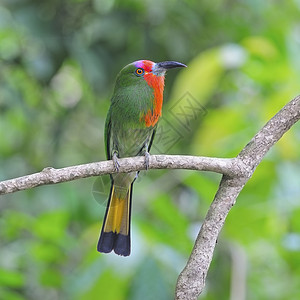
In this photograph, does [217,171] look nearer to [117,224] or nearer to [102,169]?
[102,169]

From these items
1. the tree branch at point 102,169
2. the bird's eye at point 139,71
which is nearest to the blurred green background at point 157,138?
the bird's eye at point 139,71

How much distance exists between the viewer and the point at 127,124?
2113 mm

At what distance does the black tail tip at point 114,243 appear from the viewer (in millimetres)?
1893

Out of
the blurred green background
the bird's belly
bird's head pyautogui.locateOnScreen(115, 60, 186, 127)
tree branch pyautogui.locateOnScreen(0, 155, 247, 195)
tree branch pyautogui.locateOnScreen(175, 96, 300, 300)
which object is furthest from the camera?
the blurred green background

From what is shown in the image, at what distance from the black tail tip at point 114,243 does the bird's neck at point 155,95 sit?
0.42 metres

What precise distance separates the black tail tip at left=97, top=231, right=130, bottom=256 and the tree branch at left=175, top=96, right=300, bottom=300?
24.1 inches

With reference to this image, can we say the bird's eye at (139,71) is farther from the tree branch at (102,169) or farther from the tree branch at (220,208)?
the tree branch at (220,208)

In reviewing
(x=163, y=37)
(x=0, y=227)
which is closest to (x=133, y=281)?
(x=0, y=227)

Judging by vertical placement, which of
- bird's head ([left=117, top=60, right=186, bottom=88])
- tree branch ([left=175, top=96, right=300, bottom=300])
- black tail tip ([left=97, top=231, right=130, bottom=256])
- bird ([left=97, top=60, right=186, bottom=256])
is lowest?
tree branch ([left=175, top=96, right=300, bottom=300])

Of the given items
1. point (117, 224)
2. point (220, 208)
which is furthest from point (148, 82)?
point (220, 208)

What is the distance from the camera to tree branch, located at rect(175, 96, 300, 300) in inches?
47.9

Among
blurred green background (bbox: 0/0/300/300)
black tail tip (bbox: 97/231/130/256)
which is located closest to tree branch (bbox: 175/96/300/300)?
black tail tip (bbox: 97/231/130/256)

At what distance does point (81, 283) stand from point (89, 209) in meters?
0.85

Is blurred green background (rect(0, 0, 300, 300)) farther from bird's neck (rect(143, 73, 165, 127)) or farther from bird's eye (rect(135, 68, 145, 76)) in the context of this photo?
bird's eye (rect(135, 68, 145, 76))
